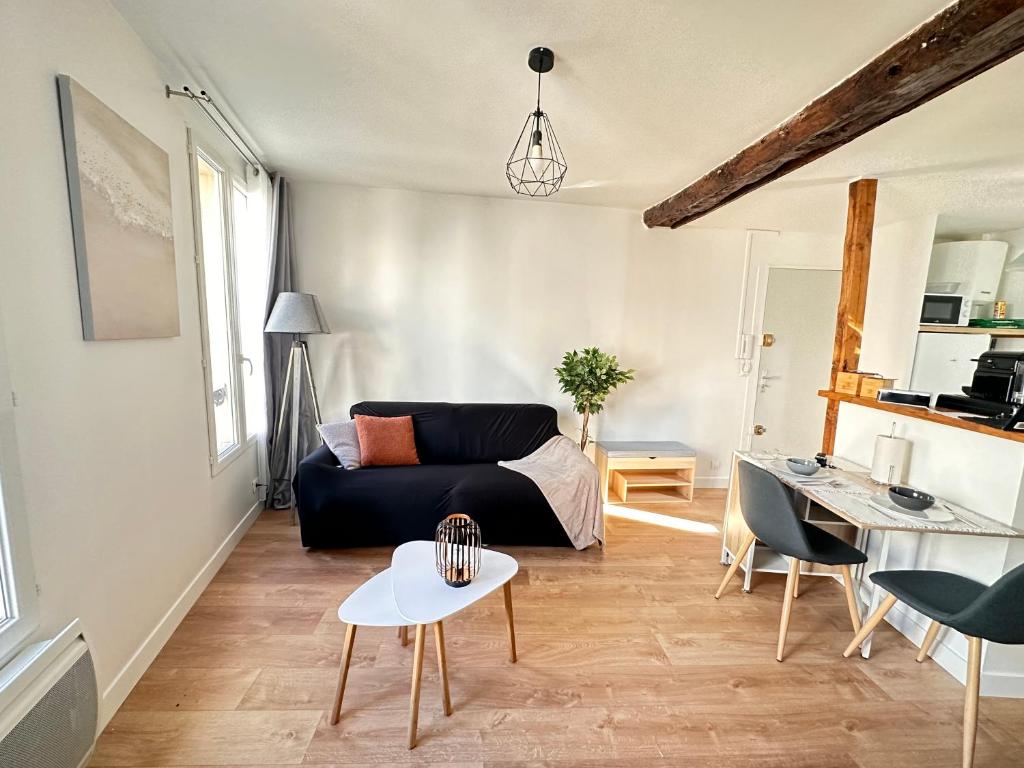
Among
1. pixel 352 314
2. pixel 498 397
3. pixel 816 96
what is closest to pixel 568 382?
pixel 498 397

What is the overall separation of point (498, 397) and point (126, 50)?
291 cm

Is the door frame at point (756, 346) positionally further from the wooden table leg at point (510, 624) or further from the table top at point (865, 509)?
the wooden table leg at point (510, 624)

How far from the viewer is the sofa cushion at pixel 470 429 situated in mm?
3195

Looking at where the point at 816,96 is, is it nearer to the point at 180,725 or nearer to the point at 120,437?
the point at 120,437

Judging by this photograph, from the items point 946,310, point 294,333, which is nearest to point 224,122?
point 294,333

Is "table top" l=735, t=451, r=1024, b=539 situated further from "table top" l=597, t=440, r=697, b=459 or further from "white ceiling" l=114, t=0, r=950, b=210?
"white ceiling" l=114, t=0, r=950, b=210

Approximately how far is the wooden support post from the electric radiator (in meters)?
3.64

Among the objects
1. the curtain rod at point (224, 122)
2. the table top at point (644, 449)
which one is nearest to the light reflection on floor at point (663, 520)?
the table top at point (644, 449)

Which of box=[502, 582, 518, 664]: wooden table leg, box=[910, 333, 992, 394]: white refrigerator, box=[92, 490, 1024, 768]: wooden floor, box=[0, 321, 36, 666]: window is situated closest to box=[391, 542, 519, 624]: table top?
box=[502, 582, 518, 664]: wooden table leg

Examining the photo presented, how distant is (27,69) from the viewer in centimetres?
117

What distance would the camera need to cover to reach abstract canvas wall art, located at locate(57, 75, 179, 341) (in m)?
1.33

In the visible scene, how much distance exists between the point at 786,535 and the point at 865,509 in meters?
0.33

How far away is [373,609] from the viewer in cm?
143

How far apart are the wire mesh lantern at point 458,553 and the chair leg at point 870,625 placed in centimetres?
174
